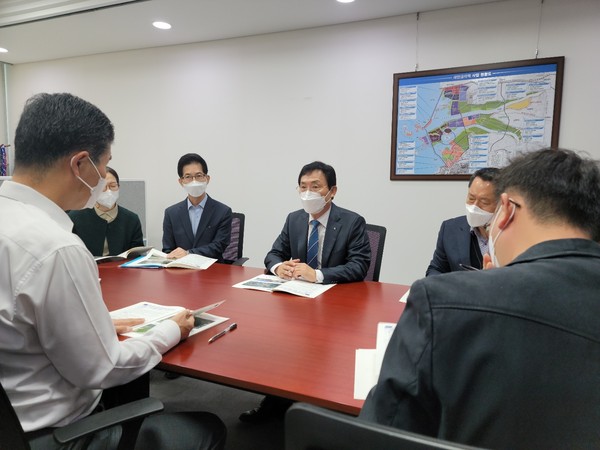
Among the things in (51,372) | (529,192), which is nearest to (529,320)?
(529,192)

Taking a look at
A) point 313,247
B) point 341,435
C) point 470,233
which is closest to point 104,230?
point 313,247

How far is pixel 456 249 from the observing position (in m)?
2.12

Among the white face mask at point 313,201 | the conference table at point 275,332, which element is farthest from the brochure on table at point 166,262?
the white face mask at point 313,201

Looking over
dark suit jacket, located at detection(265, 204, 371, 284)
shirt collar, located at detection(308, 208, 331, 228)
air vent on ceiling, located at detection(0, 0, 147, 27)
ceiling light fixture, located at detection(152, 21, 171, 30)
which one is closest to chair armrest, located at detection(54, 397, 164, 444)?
dark suit jacket, located at detection(265, 204, 371, 284)

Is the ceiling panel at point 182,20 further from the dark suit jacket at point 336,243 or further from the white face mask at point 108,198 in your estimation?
the dark suit jacket at point 336,243

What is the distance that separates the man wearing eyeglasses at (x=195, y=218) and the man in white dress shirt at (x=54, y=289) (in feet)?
5.89

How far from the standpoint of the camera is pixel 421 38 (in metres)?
3.17

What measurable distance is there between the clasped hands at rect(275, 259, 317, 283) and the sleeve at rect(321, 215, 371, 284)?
67 mm

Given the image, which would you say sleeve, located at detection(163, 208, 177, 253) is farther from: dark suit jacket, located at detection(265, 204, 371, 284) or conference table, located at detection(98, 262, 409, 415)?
dark suit jacket, located at detection(265, 204, 371, 284)

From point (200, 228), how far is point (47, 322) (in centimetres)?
210

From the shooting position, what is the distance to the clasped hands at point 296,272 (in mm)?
1963

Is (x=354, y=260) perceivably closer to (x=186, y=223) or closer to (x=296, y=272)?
(x=296, y=272)

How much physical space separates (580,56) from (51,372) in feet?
11.6

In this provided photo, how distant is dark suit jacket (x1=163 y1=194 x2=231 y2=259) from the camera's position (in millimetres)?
2959
